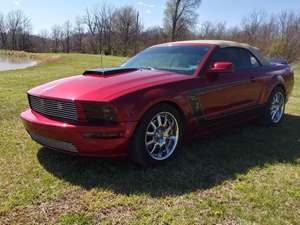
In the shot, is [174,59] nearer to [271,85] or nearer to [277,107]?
[271,85]

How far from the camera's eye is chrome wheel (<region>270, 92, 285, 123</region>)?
19.8 ft

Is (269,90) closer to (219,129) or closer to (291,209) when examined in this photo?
(219,129)

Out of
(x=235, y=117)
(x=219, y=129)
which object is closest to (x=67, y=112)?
(x=219, y=129)

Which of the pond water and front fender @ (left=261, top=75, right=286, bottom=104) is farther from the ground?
front fender @ (left=261, top=75, right=286, bottom=104)

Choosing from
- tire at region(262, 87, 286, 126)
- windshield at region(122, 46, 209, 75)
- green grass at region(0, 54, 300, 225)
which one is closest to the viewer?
green grass at region(0, 54, 300, 225)

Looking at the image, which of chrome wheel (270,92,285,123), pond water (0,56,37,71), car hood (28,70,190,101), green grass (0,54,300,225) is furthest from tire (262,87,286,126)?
pond water (0,56,37,71)

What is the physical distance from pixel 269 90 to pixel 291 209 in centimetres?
296

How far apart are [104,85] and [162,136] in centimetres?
86

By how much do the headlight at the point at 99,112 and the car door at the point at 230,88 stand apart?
1.31 meters

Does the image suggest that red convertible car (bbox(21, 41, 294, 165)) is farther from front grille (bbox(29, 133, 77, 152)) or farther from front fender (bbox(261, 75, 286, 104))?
front fender (bbox(261, 75, 286, 104))

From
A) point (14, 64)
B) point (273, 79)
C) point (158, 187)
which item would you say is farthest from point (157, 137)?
point (14, 64)

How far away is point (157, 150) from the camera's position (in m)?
4.00

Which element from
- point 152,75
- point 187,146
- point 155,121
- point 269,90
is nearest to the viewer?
Answer: point 155,121

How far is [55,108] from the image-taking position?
3732 mm
